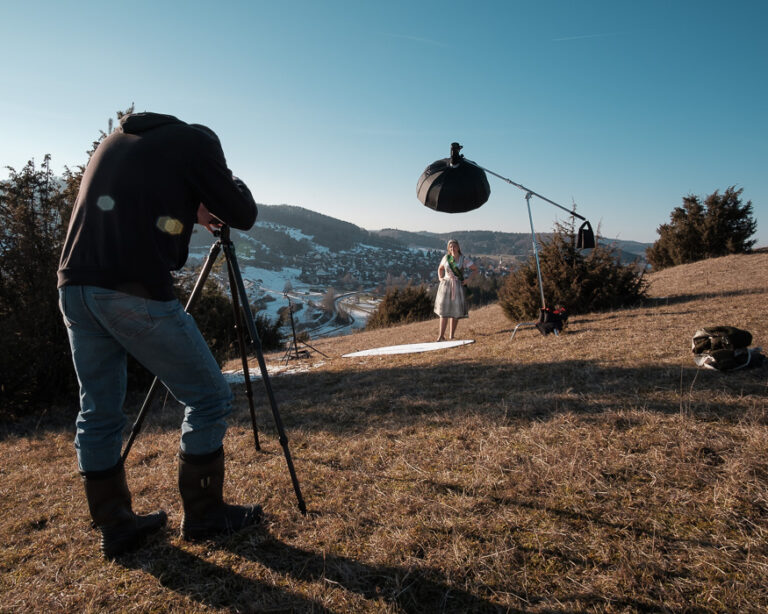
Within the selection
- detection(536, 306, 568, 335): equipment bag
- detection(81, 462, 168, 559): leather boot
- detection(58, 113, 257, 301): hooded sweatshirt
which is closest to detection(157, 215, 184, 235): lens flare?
detection(58, 113, 257, 301): hooded sweatshirt

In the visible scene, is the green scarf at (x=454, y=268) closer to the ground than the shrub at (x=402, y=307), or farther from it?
farther from it

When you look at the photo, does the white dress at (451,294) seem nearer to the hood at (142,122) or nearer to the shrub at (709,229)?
the hood at (142,122)

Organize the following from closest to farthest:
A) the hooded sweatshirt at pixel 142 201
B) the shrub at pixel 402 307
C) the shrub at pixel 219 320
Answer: the hooded sweatshirt at pixel 142 201, the shrub at pixel 219 320, the shrub at pixel 402 307

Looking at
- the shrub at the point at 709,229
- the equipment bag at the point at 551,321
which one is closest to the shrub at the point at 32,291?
the equipment bag at the point at 551,321

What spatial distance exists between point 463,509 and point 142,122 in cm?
254

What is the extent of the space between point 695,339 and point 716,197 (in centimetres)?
1875

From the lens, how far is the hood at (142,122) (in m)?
1.82

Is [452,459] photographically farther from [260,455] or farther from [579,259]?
[579,259]

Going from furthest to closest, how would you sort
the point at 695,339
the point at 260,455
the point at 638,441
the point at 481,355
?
1. the point at 481,355
2. the point at 695,339
3. the point at 260,455
4. the point at 638,441

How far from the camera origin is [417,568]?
1.78 meters

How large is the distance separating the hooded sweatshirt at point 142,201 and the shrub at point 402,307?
67.1ft

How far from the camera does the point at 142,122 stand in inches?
72.0

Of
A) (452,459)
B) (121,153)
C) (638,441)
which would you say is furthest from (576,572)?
(121,153)

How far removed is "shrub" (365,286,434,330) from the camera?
22.8 meters
